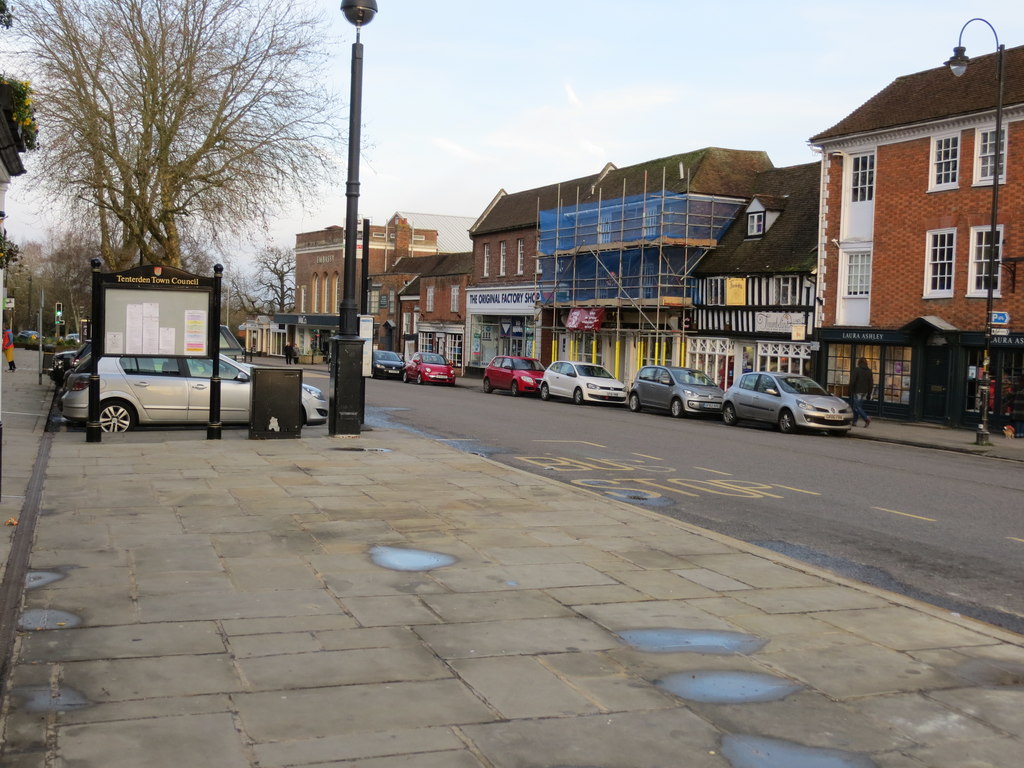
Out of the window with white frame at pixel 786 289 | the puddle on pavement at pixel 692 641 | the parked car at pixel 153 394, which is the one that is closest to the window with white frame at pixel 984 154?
the window with white frame at pixel 786 289

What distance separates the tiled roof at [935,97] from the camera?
25.7 m

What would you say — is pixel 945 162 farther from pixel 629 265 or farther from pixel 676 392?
pixel 629 265

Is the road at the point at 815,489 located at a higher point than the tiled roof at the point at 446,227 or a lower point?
lower

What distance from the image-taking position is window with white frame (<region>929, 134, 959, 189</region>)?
1048 inches

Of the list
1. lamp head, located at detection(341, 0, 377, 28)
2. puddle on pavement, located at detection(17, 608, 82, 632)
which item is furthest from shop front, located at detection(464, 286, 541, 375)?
puddle on pavement, located at detection(17, 608, 82, 632)

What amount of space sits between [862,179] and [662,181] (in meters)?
9.86

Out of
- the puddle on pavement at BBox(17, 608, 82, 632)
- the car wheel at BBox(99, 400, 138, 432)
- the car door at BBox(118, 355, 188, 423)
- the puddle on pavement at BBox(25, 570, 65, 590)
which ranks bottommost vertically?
the puddle on pavement at BBox(17, 608, 82, 632)

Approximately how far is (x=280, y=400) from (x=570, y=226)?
29.3 metres

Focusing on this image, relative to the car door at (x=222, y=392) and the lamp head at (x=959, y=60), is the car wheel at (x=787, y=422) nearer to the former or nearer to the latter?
the lamp head at (x=959, y=60)

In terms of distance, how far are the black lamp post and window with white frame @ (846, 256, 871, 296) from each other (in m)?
18.1

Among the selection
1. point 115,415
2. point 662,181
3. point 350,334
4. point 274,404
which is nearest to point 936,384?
point 662,181

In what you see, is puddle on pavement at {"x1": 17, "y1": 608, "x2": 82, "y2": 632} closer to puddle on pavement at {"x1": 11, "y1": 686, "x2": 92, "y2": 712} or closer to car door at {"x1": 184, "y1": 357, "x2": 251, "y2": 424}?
puddle on pavement at {"x1": 11, "y1": 686, "x2": 92, "y2": 712}

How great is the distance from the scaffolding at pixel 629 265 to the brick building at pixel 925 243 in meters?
7.01

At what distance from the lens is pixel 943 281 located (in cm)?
2689
